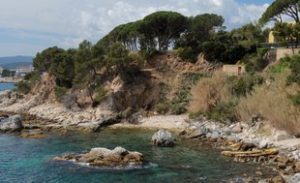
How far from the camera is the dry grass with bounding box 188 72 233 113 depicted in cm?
5522

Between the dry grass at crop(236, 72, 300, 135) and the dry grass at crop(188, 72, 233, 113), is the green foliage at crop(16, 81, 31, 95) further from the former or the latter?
the dry grass at crop(236, 72, 300, 135)

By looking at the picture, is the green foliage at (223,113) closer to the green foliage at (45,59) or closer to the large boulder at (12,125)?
the large boulder at (12,125)

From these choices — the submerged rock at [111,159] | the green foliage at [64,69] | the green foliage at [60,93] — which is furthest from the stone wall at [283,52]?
the submerged rock at [111,159]

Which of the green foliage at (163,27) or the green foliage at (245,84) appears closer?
the green foliage at (245,84)

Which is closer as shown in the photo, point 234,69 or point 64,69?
point 234,69

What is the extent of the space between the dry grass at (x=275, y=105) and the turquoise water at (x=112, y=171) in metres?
6.59

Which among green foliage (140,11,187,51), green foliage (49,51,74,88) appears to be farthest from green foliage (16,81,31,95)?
green foliage (140,11,187,51)

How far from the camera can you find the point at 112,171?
33.7 m

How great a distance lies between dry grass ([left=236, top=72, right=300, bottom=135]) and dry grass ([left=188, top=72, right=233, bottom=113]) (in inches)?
203

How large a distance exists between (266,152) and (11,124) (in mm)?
31565

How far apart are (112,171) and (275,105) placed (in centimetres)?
1738

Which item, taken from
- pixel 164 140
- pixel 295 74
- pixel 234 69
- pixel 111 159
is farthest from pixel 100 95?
pixel 111 159

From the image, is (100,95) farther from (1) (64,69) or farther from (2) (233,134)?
(2) (233,134)

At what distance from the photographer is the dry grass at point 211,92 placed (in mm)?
55219
